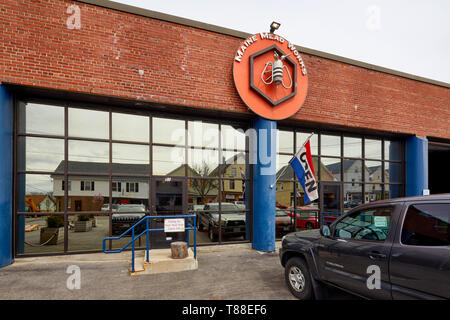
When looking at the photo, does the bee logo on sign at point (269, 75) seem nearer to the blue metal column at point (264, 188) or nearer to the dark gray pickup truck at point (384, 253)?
the blue metal column at point (264, 188)

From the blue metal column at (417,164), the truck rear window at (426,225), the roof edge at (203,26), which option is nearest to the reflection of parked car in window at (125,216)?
the roof edge at (203,26)

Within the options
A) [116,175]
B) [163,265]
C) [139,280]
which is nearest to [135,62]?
[116,175]

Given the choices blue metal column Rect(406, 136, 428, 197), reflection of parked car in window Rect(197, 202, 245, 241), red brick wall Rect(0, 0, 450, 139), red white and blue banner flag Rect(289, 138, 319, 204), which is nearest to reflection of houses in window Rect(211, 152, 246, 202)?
reflection of parked car in window Rect(197, 202, 245, 241)

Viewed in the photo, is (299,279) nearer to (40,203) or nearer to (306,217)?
(306,217)

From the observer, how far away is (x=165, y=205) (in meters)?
7.60

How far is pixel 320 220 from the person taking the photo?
9391 mm

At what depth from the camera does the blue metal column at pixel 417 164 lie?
10250mm

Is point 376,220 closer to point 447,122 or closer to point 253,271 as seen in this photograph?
point 253,271

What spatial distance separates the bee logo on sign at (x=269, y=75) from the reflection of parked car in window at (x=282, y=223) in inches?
137

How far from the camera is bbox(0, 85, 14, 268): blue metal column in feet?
19.1

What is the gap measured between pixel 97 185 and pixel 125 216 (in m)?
1.22

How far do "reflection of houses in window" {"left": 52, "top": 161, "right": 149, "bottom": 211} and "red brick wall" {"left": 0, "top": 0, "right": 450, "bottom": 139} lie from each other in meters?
2.15
